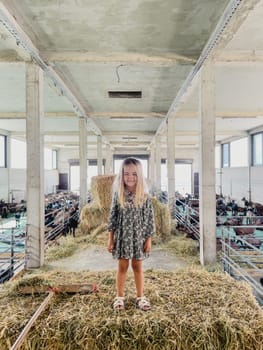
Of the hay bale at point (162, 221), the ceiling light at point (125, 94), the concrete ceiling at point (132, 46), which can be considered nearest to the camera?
the concrete ceiling at point (132, 46)

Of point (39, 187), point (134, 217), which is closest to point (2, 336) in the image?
point (134, 217)

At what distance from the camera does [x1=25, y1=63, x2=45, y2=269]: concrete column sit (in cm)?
392

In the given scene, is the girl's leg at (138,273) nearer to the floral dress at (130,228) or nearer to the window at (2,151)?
the floral dress at (130,228)

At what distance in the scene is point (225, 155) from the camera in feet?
50.0

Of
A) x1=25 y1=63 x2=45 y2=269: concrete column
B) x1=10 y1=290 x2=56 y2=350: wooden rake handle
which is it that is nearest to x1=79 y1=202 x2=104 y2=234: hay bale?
x1=25 y1=63 x2=45 y2=269: concrete column

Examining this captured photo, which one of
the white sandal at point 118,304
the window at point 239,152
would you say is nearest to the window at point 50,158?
the window at point 239,152

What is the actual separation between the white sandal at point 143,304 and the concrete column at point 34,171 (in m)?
2.00

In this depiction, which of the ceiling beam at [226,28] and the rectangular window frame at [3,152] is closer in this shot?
the ceiling beam at [226,28]

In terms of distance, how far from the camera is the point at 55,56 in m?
4.05

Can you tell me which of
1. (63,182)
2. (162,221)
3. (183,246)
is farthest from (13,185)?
(183,246)

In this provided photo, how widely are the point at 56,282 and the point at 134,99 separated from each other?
4833mm

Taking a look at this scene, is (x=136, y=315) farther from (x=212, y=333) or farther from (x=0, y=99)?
(x=0, y=99)

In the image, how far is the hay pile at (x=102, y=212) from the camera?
5766 mm

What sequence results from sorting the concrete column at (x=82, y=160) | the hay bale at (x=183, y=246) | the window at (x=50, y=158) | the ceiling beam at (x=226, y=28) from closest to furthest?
the ceiling beam at (x=226, y=28) < the hay bale at (x=183, y=246) < the concrete column at (x=82, y=160) < the window at (x=50, y=158)
